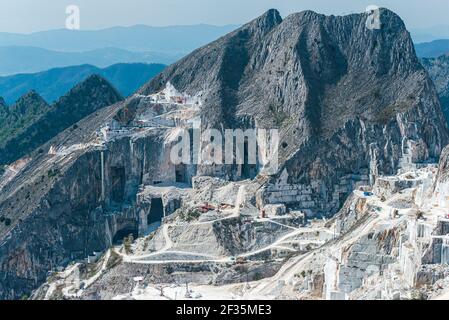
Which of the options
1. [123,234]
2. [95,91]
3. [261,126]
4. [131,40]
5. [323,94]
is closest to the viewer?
[123,234]

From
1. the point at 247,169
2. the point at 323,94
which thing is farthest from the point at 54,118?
the point at 323,94

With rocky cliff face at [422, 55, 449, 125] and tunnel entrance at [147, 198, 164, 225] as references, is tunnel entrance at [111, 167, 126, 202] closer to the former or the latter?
tunnel entrance at [147, 198, 164, 225]

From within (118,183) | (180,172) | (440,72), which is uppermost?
(440,72)

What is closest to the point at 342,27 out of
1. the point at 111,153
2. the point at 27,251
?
the point at 111,153

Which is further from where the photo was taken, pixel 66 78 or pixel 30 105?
pixel 66 78

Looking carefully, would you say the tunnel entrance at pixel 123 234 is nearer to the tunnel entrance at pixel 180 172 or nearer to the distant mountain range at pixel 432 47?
the tunnel entrance at pixel 180 172

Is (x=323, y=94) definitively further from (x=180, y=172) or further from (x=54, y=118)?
(x=54, y=118)
